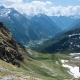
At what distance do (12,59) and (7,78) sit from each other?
332 feet

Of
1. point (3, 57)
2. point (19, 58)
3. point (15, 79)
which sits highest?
point (19, 58)

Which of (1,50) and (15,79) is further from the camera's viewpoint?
(1,50)

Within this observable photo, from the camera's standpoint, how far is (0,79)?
60.7 meters

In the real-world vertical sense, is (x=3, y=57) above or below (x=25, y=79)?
above

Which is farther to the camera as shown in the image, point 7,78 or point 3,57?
point 3,57

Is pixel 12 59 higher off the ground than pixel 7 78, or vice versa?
pixel 12 59

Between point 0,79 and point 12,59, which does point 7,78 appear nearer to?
point 0,79

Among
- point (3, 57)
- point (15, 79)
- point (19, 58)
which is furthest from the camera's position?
point (19, 58)

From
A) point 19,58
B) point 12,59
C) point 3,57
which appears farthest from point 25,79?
point 19,58

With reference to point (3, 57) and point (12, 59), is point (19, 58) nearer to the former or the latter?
point (12, 59)

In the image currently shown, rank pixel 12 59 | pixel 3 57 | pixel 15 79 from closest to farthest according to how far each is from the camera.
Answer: pixel 15 79
pixel 3 57
pixel 12 59

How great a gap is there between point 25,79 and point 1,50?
9063 centimetres

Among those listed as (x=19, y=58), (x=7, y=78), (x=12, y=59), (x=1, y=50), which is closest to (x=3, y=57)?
(x=1, y=50)

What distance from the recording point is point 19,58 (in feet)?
650
